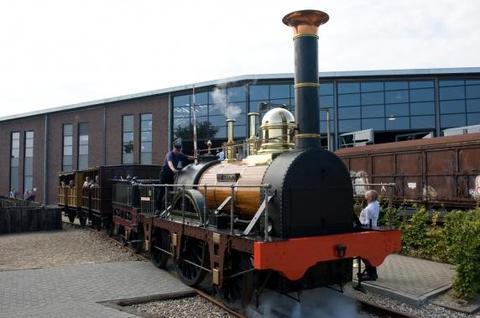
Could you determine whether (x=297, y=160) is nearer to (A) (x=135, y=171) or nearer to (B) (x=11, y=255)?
(B) (x=11, y=255)

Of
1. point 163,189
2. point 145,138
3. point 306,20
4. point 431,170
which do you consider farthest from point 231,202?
point 145,138

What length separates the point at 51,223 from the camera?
17969 millimetres

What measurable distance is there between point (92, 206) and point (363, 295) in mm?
12148

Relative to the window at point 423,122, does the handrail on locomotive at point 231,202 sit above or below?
below

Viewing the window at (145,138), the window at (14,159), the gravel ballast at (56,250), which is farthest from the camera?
the window at (14,159)

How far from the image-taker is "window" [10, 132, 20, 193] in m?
44.3

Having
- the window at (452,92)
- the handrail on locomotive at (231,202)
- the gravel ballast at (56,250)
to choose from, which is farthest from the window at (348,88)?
the handrail on locomotive at (231,202)

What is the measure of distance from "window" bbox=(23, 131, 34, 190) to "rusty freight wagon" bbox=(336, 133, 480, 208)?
35.2 metres

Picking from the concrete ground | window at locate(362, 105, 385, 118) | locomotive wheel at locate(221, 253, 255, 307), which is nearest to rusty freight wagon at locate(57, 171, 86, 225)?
the concrete ground

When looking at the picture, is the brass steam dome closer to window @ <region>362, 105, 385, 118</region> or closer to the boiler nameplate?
the boiler nameplate

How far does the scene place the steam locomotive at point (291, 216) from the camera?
18.3 feet

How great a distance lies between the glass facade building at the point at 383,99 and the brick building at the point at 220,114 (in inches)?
2.4

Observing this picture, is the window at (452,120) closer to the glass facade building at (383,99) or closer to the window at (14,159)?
the glass facade building at (383,99)

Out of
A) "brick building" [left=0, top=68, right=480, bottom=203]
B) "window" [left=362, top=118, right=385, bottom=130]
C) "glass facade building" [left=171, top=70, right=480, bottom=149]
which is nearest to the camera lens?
"glass facade building" [left=171, top=70, right=480, bottom=149]
